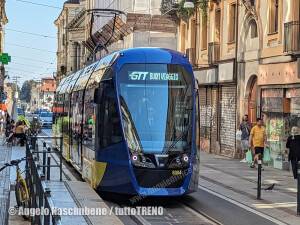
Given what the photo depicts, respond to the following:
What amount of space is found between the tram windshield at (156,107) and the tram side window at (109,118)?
0.19 metres

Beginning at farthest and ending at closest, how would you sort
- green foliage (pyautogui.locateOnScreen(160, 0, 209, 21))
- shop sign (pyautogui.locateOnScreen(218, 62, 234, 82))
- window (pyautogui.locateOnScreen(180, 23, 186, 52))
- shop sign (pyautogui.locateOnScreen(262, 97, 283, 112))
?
window (pyautogui.locateOnScreen(180, 23, 186, 52)), green foliage (pyautogui.locateOnScreen(160, 0, 209, 21)), shop sign (pyautogui.locateOnScreen(218, 62, 234, 82)), shop sign (pyautogui.locateOnScreen(262, 97, 283, 112))

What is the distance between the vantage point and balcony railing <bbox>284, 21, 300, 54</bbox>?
886 inches

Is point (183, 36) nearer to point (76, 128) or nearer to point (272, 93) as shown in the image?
point (272, 93)

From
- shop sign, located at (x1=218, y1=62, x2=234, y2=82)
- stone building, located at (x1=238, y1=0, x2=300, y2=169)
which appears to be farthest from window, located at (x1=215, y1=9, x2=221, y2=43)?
stone building, located at (x1=238, y1=0, x2=300, y2=169)

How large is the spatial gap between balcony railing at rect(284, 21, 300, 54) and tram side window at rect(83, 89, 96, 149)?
8677 millimetres

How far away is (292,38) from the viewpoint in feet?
74.2

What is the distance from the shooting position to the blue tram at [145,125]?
12.9 m

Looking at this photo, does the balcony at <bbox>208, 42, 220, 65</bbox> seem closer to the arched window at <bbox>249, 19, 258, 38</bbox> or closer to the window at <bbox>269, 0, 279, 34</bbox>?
the arched window at <bbox>249, 19, 258, 38</bbox>

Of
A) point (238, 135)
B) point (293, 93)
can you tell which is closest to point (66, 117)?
point (238, 135)

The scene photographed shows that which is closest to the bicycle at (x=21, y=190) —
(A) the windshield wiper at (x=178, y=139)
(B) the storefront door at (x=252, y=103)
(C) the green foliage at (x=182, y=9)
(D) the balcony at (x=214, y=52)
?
(A) the windshield wiper at (x=178, y=139)

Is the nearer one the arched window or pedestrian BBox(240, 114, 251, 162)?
pedestrian BBox(240, 114, 251, 162)

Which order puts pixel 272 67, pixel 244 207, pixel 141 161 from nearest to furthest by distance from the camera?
pixel 141 161
pixel 244 207
pixel 272 67

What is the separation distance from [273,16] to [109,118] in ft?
46.3

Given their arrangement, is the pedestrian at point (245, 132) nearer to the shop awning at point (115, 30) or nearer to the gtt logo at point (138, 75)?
the gtt logo at point (138, 75)
